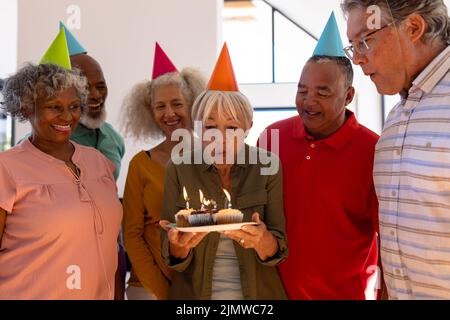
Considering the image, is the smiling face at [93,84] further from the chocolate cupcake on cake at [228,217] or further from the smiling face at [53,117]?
Answer: the chocolate cupcake on cake at [228,217]

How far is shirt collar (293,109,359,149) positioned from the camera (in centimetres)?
199

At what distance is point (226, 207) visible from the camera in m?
1.85

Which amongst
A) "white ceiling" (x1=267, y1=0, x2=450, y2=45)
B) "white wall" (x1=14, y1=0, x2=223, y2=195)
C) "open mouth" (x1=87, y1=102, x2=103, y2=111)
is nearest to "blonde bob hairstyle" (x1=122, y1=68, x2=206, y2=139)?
"open mouth" (x1=87, y1=102, x2=103, y2=111)

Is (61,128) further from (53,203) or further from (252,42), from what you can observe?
(252,42)

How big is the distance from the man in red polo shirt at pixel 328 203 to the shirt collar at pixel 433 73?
463 millimetres

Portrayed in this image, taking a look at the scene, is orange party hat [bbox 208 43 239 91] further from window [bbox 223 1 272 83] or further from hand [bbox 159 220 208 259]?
window [bbox 223 1 272 83]

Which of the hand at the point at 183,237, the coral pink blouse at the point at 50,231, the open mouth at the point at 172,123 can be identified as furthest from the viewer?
the open mouth at the point at 172,123

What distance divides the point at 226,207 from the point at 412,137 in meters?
0.61

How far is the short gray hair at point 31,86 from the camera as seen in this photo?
1.95 meters

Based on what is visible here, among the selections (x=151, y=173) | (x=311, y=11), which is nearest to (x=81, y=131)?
(x=151, y=173)

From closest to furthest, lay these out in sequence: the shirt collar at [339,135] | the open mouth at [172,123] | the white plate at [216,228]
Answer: the white plate at [216,228], the shirt collar at [339,135], the open mouth at [172,123]

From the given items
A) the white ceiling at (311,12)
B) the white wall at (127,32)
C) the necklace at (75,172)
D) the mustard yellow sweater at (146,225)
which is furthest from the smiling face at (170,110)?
the white ceiling at (311,12)

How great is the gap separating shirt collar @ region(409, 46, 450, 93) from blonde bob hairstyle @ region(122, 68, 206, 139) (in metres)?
1.00

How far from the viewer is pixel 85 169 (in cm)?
198
